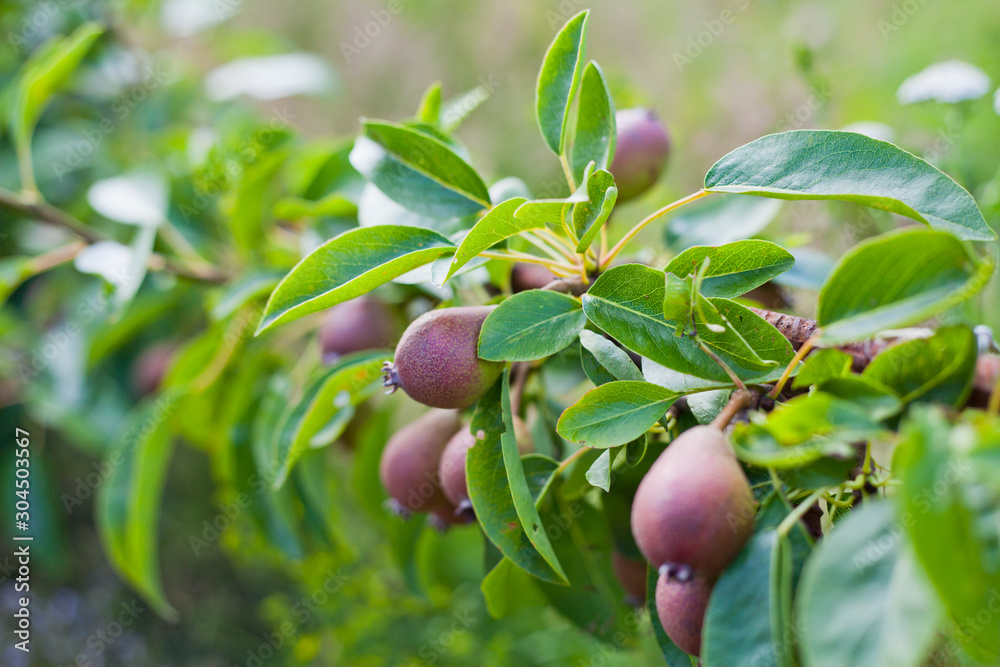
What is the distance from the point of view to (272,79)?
139 cm

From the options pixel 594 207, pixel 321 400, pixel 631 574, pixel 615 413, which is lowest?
pixel 631 574

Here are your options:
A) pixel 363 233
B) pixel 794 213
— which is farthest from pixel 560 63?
pixel 794 213

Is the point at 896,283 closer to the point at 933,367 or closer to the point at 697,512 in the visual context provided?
the point at 933,367

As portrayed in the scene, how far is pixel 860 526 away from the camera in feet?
0.98

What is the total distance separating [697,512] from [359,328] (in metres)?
0.50

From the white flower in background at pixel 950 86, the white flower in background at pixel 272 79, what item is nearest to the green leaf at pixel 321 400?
the white flower in background at pixel 950 86

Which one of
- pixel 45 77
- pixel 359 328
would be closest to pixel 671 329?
→ pixel 359 328

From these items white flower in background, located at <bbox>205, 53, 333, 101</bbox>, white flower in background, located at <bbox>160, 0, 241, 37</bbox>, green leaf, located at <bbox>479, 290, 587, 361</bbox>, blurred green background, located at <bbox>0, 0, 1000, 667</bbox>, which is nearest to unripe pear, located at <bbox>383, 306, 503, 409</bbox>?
green leaf, located at <bbox>479, 290, 587, 361</bbox>

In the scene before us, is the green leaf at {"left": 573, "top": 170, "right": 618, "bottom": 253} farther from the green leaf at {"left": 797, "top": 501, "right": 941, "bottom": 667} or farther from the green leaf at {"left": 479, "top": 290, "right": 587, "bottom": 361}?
the green leaf at {"left": 797, "top": 501, "right": 941, "bottom": 667}

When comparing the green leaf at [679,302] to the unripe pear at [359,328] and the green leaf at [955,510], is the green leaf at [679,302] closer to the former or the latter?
the green leaf at [955,510]

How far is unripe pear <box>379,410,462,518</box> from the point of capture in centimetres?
59

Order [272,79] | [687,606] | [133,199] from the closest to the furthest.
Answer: [687,606], [133,199], [272,79]

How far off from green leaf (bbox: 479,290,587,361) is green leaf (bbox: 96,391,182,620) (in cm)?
63

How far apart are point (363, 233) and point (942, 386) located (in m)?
0.35
